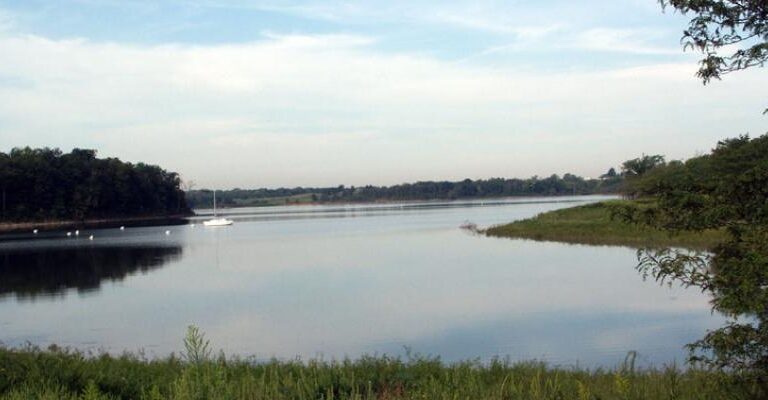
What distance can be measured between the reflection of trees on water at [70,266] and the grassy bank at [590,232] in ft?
73.7

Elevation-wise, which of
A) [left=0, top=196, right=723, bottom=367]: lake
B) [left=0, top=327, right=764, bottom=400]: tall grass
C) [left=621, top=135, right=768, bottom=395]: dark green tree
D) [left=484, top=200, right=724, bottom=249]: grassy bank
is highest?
[left=621, top=135, right=768, bottom=395]: dark green tree

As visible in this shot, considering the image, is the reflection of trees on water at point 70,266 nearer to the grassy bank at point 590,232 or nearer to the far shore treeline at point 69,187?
the grassy bank at point 590,232

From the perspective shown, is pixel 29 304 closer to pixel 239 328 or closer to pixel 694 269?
pixel 239 328

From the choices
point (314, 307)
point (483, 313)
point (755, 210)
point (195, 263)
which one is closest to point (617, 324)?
point (483, 313)

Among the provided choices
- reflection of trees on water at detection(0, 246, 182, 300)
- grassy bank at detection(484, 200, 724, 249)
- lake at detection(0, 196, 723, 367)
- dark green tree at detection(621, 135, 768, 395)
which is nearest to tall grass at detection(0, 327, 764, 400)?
dark green tree at detection(621, 135, 768, 395)

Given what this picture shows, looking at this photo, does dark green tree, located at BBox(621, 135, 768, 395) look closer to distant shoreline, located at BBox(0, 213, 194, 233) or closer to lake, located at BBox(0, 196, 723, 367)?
lake, located at BBox(0, 196, 723, 367)

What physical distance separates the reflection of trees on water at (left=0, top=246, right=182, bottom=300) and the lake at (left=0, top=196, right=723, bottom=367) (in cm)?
14

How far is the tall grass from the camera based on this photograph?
6.10 metres

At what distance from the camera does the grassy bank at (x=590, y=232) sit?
36.7 metres

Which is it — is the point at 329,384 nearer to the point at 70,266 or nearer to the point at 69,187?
the point at 70,266

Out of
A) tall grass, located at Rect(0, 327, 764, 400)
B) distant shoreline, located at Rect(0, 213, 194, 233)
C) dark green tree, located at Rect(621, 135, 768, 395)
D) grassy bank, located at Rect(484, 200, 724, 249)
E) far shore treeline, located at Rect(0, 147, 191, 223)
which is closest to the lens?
dark green tree, located at Rect(621, 135, 768, 395)

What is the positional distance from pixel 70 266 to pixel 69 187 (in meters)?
76.7

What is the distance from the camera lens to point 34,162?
107m

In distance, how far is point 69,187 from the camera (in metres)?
110
